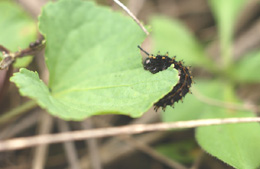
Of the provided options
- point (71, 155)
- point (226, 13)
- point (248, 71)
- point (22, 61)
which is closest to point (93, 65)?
point (22, 61)

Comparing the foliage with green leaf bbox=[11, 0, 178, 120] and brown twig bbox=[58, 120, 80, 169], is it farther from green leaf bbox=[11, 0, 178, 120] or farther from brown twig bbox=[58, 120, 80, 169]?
brown twig bbox=[58, 120, 80, 169]

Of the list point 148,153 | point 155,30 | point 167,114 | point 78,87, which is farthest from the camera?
point 155,30

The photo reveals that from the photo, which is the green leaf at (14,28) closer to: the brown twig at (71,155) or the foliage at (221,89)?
the brown twig at (71,155)

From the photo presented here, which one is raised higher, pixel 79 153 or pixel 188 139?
pixel 79 153

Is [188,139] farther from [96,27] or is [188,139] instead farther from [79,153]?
[96,27]

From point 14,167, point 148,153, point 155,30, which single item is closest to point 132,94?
point 148,153

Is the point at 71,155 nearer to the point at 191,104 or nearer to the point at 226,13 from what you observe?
the point at 191,104

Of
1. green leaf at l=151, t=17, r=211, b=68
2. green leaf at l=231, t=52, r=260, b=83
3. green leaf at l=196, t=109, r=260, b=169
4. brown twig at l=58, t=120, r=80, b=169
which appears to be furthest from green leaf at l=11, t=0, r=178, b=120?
green leaf at l=231, t=52, r=260, b=83
